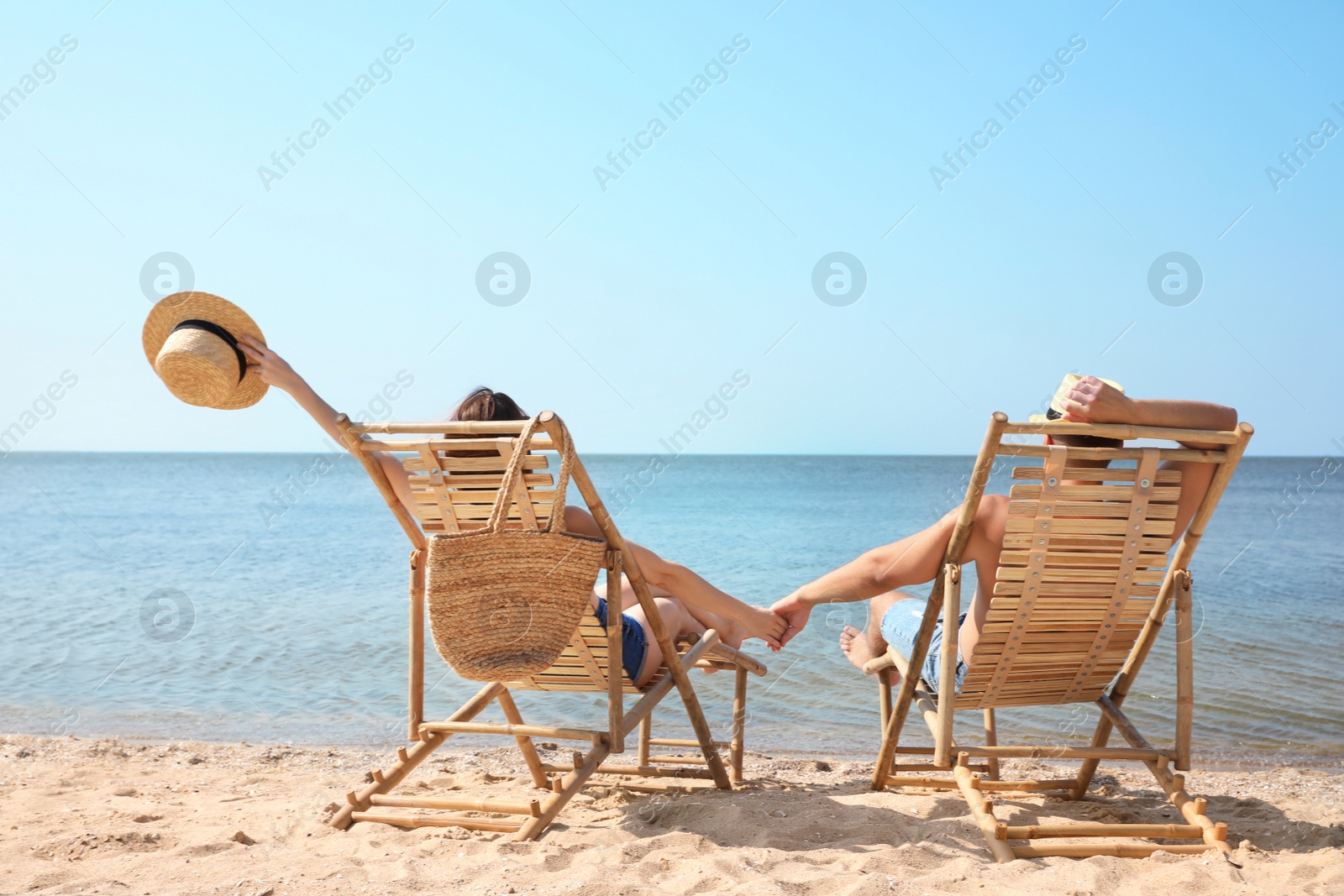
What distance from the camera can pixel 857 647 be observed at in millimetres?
3947

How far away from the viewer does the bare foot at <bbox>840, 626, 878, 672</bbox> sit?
3887 mm

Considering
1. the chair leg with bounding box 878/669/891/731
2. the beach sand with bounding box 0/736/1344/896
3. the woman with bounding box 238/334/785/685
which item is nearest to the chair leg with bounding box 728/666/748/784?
the beach sand with bounding box 0/736/1344/896

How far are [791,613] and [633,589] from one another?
681 millimetres

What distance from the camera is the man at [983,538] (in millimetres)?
2748

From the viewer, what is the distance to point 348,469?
50.7m

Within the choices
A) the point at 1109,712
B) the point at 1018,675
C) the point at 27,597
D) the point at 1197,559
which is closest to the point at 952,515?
the point at 1018,675

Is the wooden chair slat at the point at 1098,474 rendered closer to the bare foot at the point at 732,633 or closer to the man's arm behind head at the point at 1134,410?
the man's arm behind head at the point at 1134,410

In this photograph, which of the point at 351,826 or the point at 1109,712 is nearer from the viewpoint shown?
the point at 351,826

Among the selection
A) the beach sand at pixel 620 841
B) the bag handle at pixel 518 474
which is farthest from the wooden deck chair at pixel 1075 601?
the bag handle at pixel 518 474

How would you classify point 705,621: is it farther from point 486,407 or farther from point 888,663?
point 486,407

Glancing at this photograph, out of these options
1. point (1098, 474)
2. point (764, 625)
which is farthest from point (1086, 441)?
point (764, 625)

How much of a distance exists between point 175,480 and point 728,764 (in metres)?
46.4

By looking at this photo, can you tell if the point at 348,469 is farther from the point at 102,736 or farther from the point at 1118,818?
the point at 1118,818

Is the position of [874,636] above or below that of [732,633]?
above
